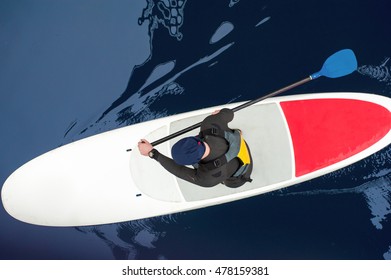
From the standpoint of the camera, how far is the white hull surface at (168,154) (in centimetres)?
249

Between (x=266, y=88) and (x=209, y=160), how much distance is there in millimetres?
1153

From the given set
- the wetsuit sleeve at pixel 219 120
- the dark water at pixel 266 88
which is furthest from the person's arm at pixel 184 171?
the dark water at pixel 266 88

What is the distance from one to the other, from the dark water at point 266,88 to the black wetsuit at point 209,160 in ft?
2.67

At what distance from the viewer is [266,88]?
287 cm

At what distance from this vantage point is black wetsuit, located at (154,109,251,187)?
1.91 meters

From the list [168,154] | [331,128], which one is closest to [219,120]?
[168,154]

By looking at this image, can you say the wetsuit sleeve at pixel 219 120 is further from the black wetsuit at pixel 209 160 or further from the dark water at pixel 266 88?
the dark water at pixel 266 88

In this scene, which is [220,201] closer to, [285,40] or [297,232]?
[297,232]

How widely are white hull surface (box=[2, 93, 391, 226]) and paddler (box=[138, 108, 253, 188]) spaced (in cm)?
41

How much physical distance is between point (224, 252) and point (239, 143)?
4.34 feet

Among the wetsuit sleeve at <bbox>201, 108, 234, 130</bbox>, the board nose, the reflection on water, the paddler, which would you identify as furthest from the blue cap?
the reflection on water

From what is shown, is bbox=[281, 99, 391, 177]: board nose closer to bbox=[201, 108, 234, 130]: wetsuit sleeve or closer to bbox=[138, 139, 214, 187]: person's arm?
bbox=[201, 108, 234, 130]: wetsuit sleeve

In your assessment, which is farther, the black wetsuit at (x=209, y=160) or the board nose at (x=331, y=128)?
the board nose at (x=331, y=128)

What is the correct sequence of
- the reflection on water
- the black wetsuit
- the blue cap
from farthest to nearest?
the reflection on water → the black wetsuit → the blue cap
